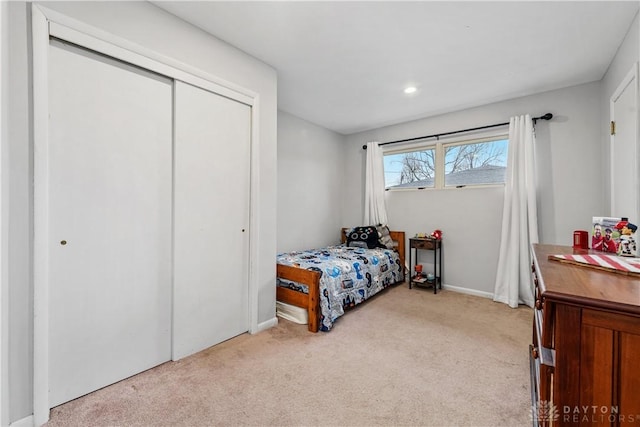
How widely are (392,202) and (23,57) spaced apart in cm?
396

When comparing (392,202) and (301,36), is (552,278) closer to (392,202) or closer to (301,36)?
(301,36)

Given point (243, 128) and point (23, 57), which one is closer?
point (23, 57)

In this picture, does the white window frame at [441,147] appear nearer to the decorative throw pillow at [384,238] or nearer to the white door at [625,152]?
the decorative throw pillow at [384,238]

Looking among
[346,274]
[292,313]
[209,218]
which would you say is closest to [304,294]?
[292,313]

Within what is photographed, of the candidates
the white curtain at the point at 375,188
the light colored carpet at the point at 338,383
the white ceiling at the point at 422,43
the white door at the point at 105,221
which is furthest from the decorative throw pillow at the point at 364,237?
the white door at the point at 105,221

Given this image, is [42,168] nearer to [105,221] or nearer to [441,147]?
[105,221]

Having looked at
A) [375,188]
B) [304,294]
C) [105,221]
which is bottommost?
[304,294]

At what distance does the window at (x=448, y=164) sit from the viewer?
3.46 meters

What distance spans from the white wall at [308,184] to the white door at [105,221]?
1.93 meters

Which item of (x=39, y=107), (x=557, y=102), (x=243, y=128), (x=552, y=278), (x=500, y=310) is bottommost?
(x=500, y=310)

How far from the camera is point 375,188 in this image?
14.2 feet

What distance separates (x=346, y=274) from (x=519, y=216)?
6.88 ft

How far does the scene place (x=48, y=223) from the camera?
4.75 feet

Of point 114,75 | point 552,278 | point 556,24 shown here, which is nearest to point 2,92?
point 114,75
